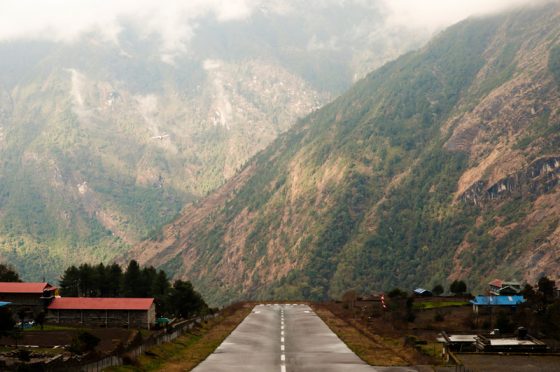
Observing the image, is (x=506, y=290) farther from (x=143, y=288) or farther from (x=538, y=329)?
(x=143, y=288)

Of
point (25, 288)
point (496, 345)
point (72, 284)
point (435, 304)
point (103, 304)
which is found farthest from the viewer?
point (72, 284)

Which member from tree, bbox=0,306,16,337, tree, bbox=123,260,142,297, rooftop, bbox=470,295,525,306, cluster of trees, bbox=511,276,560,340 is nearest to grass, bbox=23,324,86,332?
tree, bbox=0,306,16,337

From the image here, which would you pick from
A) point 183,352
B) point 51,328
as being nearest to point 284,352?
point 183,352

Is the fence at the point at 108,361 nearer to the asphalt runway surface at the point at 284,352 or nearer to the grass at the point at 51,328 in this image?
the asphalt runway surface at the point at 284,352

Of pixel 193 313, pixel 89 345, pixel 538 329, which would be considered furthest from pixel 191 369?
pixel 193 313

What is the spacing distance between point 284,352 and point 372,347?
Answer: 11.3 m

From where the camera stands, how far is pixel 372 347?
73125mm

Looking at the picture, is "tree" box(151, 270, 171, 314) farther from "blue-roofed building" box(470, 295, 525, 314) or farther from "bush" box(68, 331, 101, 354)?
"bush" box(68, 331, 101, 354)

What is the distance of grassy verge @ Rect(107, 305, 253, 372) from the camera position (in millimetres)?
56688

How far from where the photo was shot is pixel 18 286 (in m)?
123

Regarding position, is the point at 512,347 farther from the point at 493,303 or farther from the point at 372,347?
the point at 493,303

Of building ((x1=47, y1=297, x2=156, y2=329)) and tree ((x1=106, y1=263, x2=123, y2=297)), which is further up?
tree ((x1=106, y1=263, x2=123, y2=297))

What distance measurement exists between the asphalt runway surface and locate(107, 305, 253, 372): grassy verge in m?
1.22

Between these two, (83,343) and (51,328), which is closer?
(83,343)
